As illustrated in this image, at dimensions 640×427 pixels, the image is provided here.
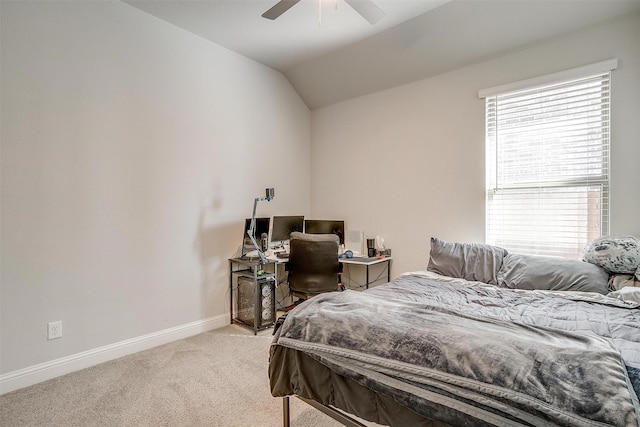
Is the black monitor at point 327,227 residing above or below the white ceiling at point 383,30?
below

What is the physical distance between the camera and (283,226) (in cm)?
385

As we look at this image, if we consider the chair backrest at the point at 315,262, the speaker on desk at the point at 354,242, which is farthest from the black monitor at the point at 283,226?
the speaker on desk at the point at 354,242

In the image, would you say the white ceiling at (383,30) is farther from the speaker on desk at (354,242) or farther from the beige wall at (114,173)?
the speaker on desk at (354,242)

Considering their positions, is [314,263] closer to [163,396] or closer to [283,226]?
[283,226]

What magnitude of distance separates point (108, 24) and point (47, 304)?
89.3 inches

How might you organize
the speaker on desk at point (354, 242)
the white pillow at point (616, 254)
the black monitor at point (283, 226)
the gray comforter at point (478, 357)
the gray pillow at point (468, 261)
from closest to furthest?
the gray comforter at point (478, 357) → the white pillow at point (616, 254) → the gray pillow at point (468, 261) → the black monitor at point (283, 226) → the speaker on desk at point (354, 242)

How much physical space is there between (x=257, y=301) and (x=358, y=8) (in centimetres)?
267

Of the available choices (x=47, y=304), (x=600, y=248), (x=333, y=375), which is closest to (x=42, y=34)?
(x=47, y=304)

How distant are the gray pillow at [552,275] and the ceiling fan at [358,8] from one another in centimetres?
218

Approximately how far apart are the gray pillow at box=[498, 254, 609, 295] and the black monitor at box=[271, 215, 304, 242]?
229cm

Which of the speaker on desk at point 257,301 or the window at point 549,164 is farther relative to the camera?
the speaker on desk at point 257,301

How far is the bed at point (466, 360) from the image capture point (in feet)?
3.08

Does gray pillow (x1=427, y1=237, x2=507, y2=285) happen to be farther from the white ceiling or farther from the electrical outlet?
the electrical outlet

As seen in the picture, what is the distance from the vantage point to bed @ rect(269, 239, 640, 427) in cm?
94
